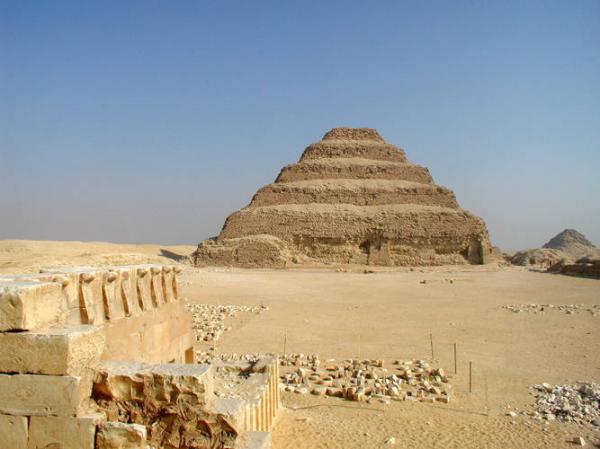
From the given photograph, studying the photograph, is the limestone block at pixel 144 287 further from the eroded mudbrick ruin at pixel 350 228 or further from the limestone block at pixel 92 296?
the eroded mudbrick ruin at pixel 350 228

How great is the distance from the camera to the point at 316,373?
27.5 feet

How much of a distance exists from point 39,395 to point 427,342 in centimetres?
944

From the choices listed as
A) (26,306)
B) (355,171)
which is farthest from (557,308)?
(355,171)

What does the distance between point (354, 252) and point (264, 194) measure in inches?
393

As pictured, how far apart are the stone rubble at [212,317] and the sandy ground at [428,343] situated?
35 centimetres

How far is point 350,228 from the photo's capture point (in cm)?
4378

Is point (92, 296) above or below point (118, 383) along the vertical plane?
above

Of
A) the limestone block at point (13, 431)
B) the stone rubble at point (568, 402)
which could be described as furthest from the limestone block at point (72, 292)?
the stone rubble at point (568, 402)

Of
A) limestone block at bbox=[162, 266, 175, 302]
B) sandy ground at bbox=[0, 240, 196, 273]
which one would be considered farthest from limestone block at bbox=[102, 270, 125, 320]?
sandy ground at bbox=[0, 240, 196, 273]

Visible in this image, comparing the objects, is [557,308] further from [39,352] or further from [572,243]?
[572,243]

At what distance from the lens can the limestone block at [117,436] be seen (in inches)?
141

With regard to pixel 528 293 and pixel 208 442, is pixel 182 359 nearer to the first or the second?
pixel 208 442

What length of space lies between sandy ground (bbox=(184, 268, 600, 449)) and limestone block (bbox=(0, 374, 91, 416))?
2663 millimetres

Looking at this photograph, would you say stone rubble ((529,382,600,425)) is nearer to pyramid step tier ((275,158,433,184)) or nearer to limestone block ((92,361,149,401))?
limestone block ((92,361,149,401))
